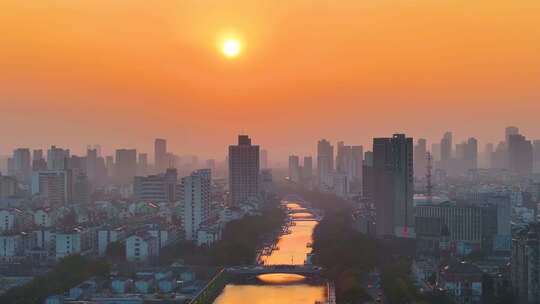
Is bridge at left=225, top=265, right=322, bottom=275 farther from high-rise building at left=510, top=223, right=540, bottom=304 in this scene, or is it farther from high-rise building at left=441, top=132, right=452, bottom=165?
high-rise building at left=441, top=132, right=452, bottom=165

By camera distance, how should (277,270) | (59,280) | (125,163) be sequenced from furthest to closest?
(125,163)
(277,270)
(59,280)

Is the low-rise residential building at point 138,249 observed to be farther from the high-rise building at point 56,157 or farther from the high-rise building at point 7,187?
the high-rise building at point 56,157

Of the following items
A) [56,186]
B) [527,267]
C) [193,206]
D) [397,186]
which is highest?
[397,186]

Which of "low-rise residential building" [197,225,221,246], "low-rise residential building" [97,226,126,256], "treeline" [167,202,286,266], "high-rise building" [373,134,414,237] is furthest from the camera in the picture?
"high-rise building" [373,134,414,237]

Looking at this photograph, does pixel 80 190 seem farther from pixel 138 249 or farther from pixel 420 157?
pixel 420 157

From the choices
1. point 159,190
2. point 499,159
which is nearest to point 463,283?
point 159,190

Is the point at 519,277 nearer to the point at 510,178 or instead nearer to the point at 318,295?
the point at 318,295

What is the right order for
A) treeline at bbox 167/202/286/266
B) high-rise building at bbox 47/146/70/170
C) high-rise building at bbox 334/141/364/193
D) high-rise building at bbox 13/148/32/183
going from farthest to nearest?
high-rise building at bbox 334/141/364/193 → high-rise building at bbox 13/148/32/183 → high-rise building at bbox 47/146/70/170 → treeline at bbox 167/202/286/266

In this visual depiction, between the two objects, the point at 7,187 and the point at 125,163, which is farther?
the point at 125,163

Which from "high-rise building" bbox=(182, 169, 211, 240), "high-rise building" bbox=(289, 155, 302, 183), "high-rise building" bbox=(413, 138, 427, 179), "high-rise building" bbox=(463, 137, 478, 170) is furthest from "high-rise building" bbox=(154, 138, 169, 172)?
"high-rise building" bbox=(182, 169, 211, 240)
